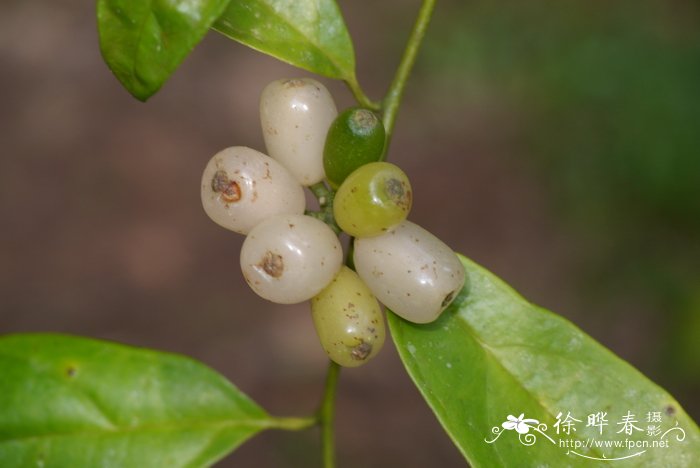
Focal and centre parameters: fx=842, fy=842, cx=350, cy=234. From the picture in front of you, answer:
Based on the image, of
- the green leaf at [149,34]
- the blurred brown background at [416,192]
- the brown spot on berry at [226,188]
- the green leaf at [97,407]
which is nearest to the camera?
the green leaf at [149,34]

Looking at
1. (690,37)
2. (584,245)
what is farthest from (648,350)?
(690,37)

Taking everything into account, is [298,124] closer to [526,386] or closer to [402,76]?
[402,76]

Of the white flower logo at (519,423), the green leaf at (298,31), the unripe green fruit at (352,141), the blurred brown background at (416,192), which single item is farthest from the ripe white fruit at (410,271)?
the blurred brown background at (416,192)

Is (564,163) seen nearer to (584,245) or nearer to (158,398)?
(584,245)

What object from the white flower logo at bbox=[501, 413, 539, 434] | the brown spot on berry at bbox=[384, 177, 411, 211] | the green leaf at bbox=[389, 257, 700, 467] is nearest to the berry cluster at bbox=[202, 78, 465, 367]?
the brown spot on berry at bbox=[384, 177, 411, 211]

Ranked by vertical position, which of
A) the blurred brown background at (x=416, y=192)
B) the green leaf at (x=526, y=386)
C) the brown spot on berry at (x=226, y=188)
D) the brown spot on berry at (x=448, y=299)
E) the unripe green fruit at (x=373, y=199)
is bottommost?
the blurred brown background at (x=416, y=192)

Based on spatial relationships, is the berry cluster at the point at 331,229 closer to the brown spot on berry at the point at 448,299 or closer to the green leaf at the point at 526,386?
the brown spot on berry at the point at 448,299

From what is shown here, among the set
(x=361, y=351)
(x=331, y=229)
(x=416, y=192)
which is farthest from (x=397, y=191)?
(x=416, y=192)
